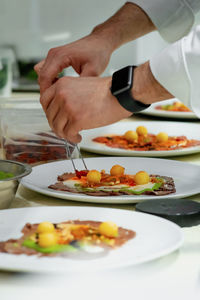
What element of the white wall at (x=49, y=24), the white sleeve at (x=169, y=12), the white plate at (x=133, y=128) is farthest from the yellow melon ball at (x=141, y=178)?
the white wall at (x=49, y=24)

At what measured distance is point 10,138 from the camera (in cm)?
175

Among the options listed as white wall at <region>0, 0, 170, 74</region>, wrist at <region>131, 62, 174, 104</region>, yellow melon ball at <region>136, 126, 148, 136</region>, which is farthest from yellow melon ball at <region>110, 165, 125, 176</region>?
white wall at <region>0, 0, 170, 74</region>

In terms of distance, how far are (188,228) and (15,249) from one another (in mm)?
371

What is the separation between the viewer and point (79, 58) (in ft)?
5.83

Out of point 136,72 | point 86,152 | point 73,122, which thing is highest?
point 136,72

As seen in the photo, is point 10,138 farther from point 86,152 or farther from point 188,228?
point 188,228

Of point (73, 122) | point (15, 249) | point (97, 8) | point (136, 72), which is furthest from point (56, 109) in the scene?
point (97, 8)

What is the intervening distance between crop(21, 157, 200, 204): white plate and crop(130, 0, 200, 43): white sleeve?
574 mm

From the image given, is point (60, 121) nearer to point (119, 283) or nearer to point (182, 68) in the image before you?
point (182, 68)

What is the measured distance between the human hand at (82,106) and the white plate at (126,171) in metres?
0.14

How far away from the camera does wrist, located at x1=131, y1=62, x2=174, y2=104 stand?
1311 mm

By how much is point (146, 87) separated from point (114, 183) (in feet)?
0.88

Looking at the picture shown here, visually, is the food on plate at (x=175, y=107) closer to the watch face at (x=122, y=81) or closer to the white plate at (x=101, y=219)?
the watch face at (x=122, y=81)

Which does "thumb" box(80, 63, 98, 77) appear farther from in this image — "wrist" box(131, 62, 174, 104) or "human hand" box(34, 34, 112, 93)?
"wrist" box(131, 62, 174, 104)
